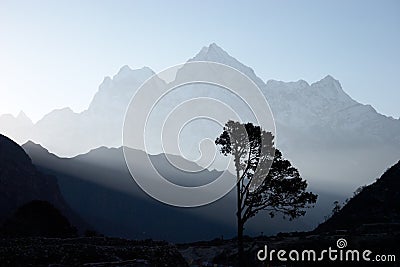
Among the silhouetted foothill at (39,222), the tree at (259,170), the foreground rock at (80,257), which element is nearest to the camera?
the foreground rock at (80,257)

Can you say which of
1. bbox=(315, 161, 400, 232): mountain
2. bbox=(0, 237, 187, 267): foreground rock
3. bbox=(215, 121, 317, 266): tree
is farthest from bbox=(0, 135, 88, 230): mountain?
bbox=(0, 237, 187, 267): foreground rock

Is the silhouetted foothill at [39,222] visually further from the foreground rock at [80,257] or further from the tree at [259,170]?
the foreground rock at [80,257]

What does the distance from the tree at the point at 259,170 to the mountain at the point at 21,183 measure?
107 m

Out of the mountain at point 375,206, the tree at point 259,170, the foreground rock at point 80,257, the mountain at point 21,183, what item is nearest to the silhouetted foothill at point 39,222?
the tree at point 259,170

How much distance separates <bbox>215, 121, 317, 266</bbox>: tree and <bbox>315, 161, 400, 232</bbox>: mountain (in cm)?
5028

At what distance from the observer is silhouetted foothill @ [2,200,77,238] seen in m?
69.1

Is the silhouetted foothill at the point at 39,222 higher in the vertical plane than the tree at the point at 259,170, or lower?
lower

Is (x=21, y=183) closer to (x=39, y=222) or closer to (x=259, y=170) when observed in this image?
(x=39, y=222)

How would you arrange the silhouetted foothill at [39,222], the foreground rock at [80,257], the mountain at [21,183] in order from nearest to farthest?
Answer: the foreground rock at [80,257] < the silhouetted foothill at [39,222] < the mountain at [21,183]

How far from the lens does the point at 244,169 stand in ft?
128

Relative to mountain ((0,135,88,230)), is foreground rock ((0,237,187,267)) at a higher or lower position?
lower

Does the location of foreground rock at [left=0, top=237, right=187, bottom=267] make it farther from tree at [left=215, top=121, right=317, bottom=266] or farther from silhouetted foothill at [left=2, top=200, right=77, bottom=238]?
silhouetted foothill at [left=2, top=200, right=77, bottom=238]

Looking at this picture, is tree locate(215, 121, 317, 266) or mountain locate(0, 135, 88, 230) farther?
mountain locate(0, 135, 88, 230)

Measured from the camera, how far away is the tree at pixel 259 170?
38.7 m
